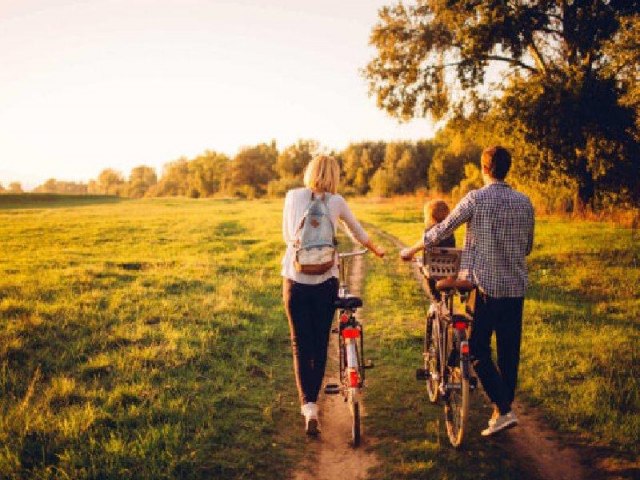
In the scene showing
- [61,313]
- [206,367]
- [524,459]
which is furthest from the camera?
[61,313]

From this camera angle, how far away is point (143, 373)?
6.31 meters

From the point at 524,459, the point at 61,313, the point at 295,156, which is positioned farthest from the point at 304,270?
the point at 295,156

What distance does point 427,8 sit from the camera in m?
20.7

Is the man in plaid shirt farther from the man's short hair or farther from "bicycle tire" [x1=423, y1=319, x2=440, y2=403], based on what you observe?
"bicycle tire" [x1=423, y1=319, x2=440, y2=403]

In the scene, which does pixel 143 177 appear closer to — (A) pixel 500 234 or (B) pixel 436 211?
(B) pixel 436 211

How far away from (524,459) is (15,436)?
4.75 m

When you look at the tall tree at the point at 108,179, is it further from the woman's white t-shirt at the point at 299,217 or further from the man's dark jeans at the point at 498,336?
the man's dark jeans at the point at 498,336

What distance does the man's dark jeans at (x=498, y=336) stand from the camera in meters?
4.65

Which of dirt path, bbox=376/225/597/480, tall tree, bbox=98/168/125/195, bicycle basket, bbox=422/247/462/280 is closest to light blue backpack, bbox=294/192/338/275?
bicycle basket, bbox=422/247/462/280

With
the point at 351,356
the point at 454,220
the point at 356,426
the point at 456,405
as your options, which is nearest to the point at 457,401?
the point at 456,405

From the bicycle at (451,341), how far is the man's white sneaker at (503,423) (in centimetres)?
35

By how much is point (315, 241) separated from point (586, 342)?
5.36 meters

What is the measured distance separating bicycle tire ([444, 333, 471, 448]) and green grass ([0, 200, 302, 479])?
153 cm

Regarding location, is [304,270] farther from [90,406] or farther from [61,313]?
[61,313]
